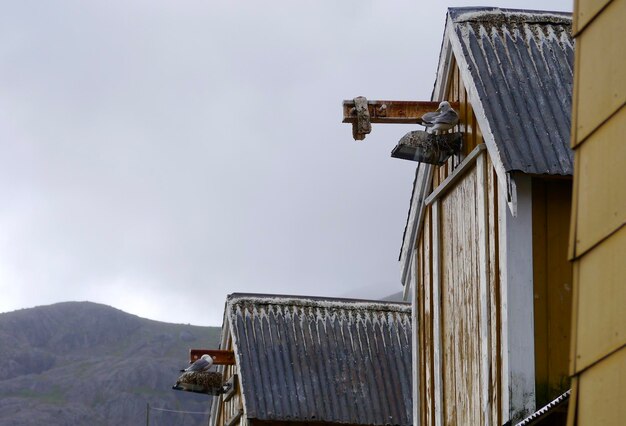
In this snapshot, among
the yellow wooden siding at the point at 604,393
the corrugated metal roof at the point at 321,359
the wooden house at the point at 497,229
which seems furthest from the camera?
the corrugated metal roof at the point at 321,359

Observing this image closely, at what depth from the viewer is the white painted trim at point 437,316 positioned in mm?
14734

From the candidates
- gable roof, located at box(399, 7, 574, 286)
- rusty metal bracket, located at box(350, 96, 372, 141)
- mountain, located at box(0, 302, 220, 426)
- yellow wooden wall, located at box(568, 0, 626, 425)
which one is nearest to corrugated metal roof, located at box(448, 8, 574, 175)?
gable roof, located at box(399, 7, 574, 286)

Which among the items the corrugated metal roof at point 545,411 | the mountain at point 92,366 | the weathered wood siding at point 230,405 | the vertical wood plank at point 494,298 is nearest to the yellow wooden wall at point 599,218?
the corrugated metal roof at point 545,411

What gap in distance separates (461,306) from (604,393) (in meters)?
7.45

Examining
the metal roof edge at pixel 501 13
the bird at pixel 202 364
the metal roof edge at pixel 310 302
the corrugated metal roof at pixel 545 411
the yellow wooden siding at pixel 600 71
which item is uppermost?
the metal roof edge at pixel 501 13

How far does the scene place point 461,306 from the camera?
1404 cm

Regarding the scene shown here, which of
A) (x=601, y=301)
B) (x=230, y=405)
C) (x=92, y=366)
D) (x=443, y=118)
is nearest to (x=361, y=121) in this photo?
(x=443, y=118)

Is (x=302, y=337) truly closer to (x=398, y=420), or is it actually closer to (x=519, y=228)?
(x=398, y=420)

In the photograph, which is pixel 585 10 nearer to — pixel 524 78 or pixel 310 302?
pixel 524 78

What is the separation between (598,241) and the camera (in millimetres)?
6719

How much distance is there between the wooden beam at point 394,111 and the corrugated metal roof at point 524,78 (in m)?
0.95

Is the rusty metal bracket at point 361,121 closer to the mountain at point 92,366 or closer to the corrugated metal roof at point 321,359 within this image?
the corrugated metal roof at point 321,359

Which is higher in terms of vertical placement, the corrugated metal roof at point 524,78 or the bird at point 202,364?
the corrugated metal roof at point 524,78

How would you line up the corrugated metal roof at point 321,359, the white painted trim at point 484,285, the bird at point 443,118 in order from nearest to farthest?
the white painted trim at point 484,285 < the bird at point 443,118 < the corrugated metal roof at point 321,359
